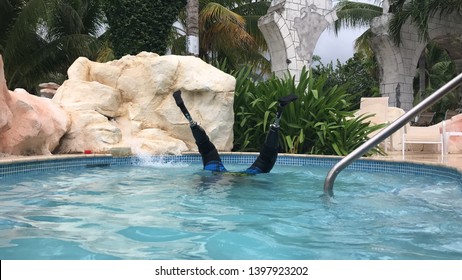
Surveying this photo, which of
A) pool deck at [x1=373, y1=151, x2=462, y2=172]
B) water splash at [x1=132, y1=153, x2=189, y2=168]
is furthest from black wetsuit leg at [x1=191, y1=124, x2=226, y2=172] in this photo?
pool deck at [x1=373, y1=151, x2=462, y2=172]

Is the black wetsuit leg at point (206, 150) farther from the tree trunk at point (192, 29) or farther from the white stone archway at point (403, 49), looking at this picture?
the white stone archway at point (403, 49)

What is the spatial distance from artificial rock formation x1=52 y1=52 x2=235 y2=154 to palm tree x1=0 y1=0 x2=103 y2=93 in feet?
25.6

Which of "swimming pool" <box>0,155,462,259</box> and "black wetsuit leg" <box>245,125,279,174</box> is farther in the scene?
"black wetsuit leg" <box>245,125,279,174</box>

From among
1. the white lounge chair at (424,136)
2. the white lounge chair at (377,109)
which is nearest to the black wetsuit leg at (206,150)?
the white lounge chair at (424,136)

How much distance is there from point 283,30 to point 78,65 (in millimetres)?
5308

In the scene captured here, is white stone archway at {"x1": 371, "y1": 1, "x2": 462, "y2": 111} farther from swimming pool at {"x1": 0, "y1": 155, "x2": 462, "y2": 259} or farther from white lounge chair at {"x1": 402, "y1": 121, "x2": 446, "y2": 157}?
swimming pool at {"x1": 0, "y1": 155, "x2": 462, "y2": 259}

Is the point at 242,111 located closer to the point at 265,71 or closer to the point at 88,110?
the point at 88,110

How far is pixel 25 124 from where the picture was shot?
663 centimetres

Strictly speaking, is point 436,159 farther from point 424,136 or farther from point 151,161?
point 151,161

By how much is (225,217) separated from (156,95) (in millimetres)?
5779

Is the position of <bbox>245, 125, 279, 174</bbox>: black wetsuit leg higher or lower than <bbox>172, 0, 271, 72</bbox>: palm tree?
lower

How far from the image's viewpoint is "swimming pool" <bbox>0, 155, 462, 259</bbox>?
8.14ft

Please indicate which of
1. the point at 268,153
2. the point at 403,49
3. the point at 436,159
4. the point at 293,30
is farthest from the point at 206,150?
the point at 403,49

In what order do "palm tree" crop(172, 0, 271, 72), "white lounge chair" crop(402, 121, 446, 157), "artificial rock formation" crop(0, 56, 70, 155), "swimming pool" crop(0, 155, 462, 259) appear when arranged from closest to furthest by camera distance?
"swimming pool" crop(0, 155, 462, 259)
"artificial rock formation" crop(0, 56, 70, 155)
"white lounge chair" crop(402, 121, 446, 157)
"palm tree" crop(172, 0, 271, 72)
